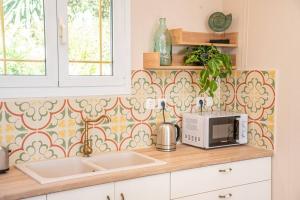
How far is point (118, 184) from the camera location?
2.11 m

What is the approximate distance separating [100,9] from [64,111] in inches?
30.3

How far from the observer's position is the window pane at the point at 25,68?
2.31 metres

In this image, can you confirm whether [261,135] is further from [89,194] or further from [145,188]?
[89,194]

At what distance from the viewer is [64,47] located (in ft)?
8.06

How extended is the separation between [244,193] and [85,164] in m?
1.16

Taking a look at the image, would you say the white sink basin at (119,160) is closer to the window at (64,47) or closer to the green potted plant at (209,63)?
the window at (64,47)

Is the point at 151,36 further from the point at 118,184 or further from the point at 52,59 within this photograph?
the point at 118,184

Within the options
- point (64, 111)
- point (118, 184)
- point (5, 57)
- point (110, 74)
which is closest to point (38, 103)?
point (64, 111)

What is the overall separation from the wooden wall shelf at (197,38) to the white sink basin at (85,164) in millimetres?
917

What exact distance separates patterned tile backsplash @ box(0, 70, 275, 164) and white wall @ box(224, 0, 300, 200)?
0.08 meters

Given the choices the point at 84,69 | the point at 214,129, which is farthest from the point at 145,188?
the point at 84,69

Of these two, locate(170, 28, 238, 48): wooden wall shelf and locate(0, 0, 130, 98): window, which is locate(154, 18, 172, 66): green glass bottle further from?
locate(0, 0, 130, 98): window

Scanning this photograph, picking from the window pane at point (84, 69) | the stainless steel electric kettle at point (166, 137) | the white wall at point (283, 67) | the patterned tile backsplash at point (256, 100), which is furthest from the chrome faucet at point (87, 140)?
the white wall at point (283, 67)

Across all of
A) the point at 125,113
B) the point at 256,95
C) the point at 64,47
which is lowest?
the point at 125,113
